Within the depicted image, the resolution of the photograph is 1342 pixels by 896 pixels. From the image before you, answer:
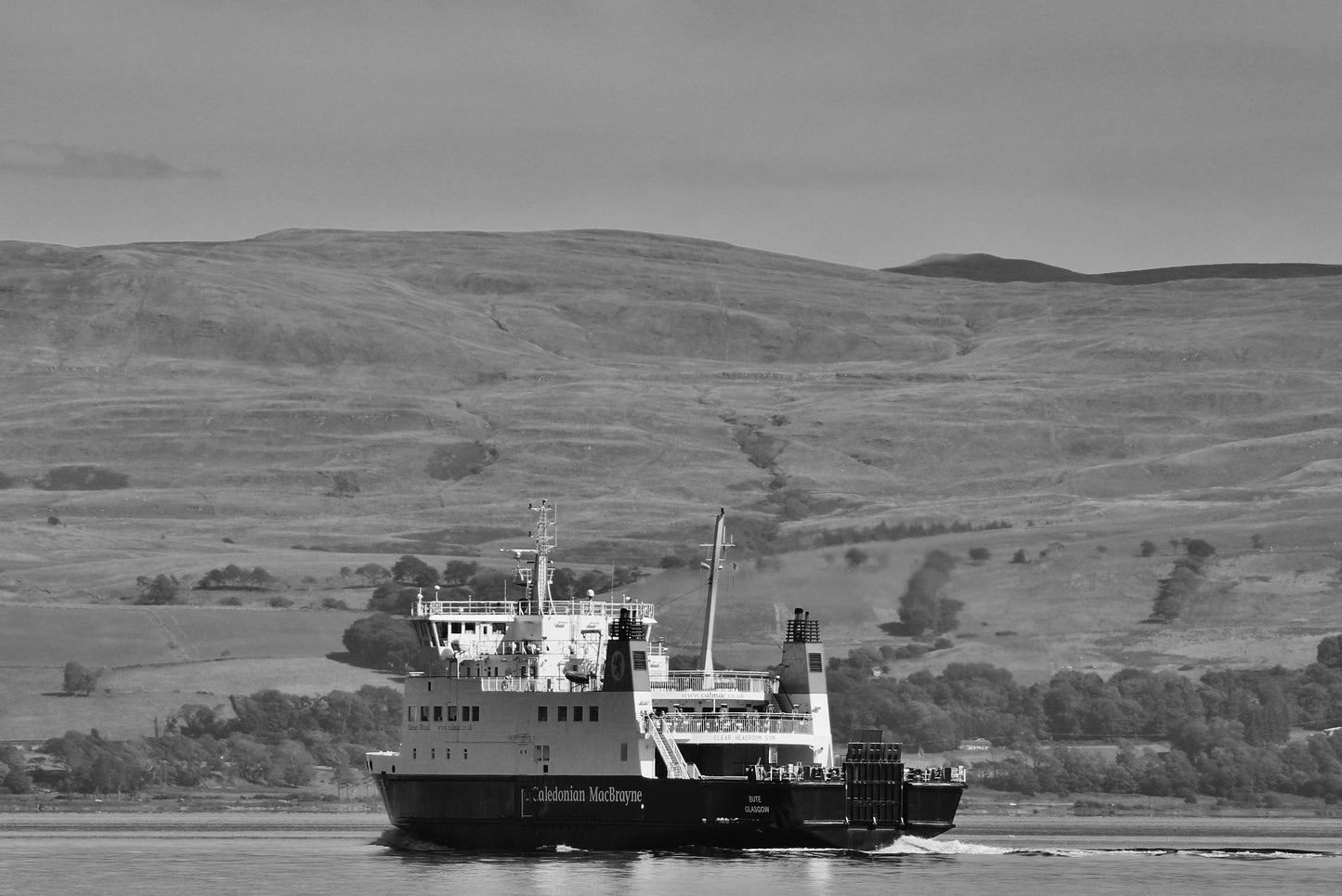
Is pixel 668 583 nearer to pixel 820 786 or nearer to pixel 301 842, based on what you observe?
pixel 301 842

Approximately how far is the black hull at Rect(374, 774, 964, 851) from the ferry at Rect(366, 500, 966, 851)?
6cm

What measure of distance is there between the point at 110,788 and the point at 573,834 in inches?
2809

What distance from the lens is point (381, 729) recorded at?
16812 centimetres

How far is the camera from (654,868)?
81562 millimetres

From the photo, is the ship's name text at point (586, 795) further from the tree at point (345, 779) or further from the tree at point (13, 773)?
the tree at point (345, 779)

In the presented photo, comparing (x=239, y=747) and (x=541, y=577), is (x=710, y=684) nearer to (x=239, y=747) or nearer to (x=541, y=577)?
(x=541, y=577)

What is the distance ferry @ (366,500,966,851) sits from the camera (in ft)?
283

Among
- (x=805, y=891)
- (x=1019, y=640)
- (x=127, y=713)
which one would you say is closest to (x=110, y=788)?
(x=127, y=713)

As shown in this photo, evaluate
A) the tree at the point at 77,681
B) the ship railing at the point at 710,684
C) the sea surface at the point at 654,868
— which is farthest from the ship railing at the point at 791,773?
the tree at the point at 77,681

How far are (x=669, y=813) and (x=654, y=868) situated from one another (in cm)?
488

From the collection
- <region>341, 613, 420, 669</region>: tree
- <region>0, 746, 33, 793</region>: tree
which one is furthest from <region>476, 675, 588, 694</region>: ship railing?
<region>341, 613, 420, 669</region>: tree

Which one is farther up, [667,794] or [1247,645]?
[1247,645]

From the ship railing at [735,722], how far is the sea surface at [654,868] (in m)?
4.49

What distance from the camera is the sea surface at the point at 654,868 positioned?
3039 inches
